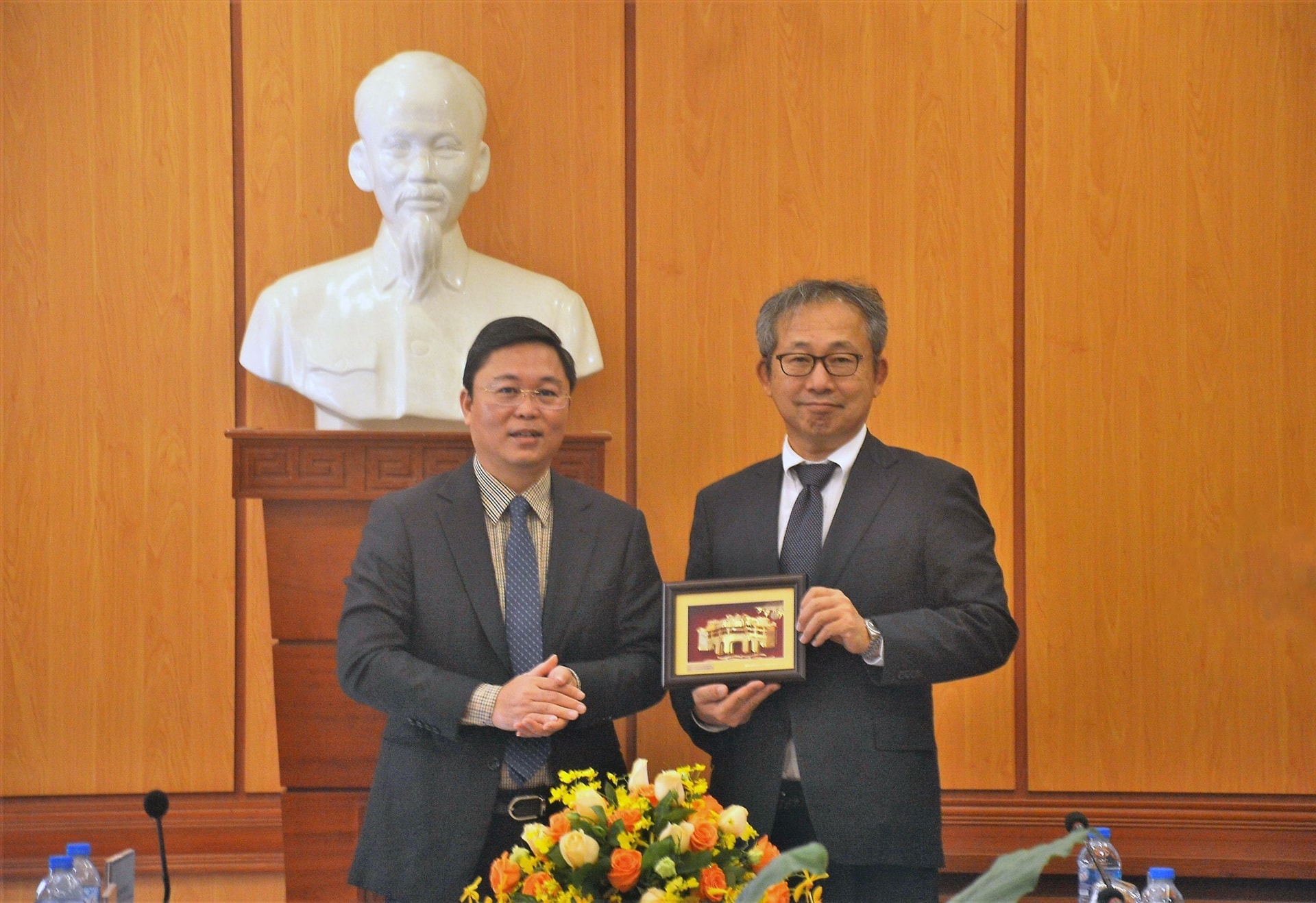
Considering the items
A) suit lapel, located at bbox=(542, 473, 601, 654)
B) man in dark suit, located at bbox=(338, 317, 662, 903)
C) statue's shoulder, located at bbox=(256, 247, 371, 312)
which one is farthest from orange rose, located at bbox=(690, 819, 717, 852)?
statue's shoulder, located at bbox=(256, 247, 371, 312)

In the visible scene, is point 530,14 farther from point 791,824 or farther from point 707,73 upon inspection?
point 791,824

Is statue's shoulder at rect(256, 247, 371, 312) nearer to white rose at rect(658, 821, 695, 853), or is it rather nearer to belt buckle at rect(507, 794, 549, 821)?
belt buckle at rect(507, 794, 549, 821)

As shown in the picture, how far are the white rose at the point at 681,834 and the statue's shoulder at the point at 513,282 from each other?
2235 mm

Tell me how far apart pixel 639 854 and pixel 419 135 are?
2325mm

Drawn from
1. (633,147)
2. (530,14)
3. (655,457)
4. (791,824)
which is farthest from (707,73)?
(791,824)

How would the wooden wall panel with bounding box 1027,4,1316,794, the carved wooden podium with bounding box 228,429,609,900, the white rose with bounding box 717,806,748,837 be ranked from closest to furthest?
the white rose with bounding box 717,806,748,837 → the carved wooden podium with bounding box 228,429,609,900 → the wooden wall panel with bounding box 1027,4,1316,794

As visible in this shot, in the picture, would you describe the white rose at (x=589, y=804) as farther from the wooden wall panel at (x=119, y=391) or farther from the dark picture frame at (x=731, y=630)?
the wooden wall panel at (x=119, y=391)

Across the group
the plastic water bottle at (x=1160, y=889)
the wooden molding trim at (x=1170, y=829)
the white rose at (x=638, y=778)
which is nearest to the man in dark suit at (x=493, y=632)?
the white rose at (x=638, y=778)

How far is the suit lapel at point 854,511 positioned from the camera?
2309mm

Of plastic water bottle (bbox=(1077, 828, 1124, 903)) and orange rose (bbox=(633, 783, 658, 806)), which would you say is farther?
plastic water bottle (bbox=(1077, 828, 1124, 903))

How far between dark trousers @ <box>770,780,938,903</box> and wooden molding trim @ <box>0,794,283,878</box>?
7.39 feet

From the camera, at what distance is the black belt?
2.23 meters

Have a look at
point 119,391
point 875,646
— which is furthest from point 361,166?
point 875,646

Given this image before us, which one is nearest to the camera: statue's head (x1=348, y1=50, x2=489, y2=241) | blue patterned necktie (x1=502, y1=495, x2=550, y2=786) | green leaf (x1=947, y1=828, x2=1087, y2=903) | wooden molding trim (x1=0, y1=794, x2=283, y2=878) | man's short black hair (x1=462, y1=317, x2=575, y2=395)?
green leaf (x1=947, y1=828, x2=1087, y2=903)
